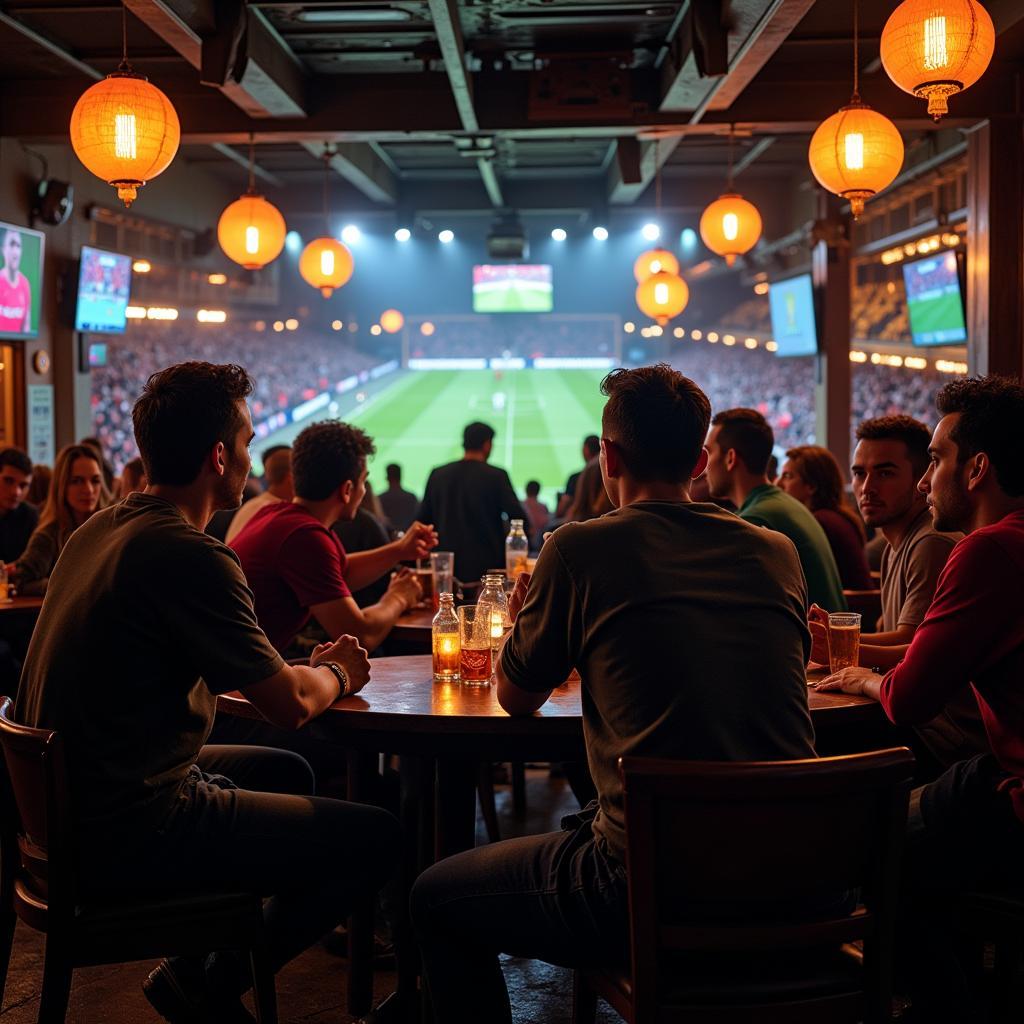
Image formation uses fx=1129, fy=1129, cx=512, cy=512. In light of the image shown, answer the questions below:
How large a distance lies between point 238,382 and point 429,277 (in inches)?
605

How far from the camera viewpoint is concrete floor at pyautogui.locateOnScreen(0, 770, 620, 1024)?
9.01 ft

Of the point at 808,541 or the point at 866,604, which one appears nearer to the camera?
the point at 808,541

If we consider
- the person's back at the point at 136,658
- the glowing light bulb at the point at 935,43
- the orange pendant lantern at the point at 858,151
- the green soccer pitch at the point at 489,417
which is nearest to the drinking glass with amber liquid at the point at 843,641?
the person's back at the point at 136,658

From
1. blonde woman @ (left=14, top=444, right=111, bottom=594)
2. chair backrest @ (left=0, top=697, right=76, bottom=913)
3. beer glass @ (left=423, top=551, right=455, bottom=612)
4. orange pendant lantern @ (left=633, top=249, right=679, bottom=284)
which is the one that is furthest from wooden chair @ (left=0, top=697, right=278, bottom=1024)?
orange pendant lantern @ (left=633, top=249, right=679, bottom=284)

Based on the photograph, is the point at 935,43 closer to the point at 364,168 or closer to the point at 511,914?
the point at 511,914

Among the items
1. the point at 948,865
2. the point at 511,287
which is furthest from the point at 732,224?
the point at 511,287

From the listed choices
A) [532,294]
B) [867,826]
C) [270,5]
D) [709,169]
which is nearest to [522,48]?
[270,5]

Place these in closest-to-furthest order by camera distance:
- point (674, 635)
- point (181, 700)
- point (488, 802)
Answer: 1. point (674, 635)
2. point (181, 700)
3. point (488, 802)

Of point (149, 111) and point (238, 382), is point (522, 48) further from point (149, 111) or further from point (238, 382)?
point (238, 382)

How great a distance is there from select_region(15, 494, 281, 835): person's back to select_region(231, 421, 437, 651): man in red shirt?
3.09 ft

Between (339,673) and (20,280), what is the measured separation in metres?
6.26

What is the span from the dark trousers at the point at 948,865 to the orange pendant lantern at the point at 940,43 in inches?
96.6

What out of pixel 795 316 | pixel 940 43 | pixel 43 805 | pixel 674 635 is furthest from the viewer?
pixel 795 316

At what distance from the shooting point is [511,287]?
14.2 m
